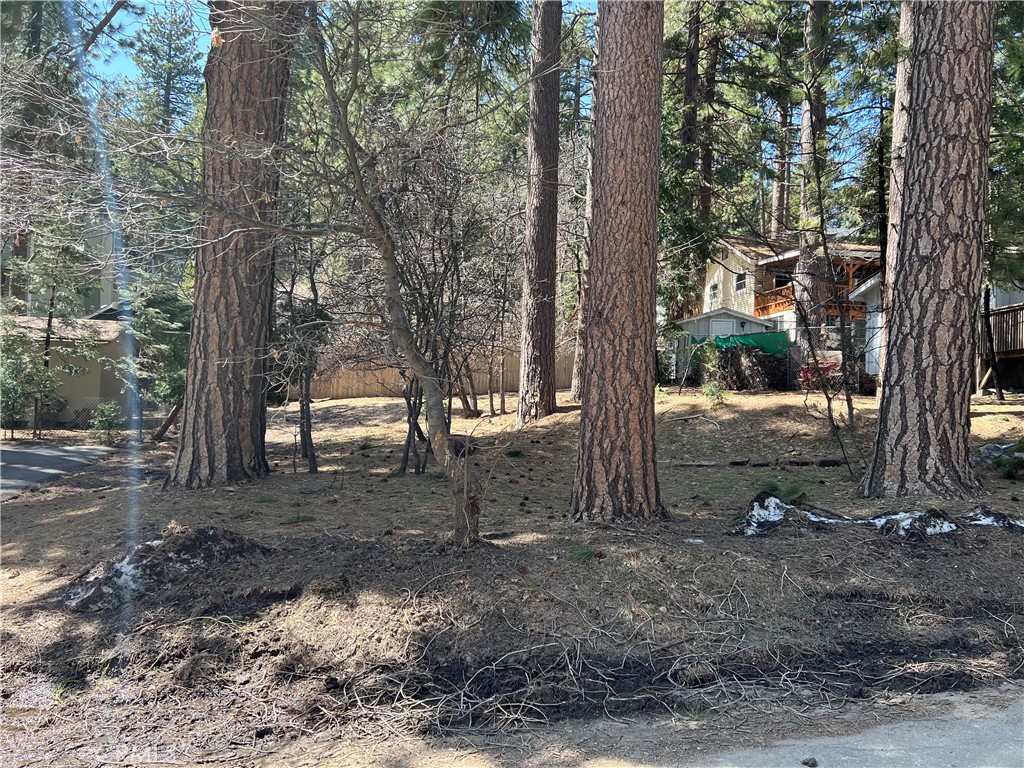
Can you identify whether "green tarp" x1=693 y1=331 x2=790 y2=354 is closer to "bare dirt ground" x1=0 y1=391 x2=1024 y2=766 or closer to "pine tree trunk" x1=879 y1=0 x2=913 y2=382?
"pine tree trunk" x1=879 y1=0 x2=913 y2=382

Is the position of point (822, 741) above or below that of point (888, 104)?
below

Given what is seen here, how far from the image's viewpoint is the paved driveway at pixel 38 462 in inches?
434

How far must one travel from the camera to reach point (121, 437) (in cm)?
1659

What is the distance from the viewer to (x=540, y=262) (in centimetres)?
1341

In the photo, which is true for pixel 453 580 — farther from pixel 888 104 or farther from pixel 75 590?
pixel 888 104

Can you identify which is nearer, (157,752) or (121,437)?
(157,752)

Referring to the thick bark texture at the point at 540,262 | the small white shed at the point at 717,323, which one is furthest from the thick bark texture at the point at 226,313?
the small white shed at the point at 717,323

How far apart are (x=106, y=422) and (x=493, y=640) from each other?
14.5 metres

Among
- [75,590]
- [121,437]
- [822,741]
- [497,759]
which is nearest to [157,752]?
[497,759]

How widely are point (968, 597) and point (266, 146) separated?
18.7 feet

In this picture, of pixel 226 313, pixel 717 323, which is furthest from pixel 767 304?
pixel 226 313

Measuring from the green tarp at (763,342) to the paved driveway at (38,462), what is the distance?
40.0 feet

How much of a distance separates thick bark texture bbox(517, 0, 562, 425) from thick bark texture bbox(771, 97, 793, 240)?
382 centimetres

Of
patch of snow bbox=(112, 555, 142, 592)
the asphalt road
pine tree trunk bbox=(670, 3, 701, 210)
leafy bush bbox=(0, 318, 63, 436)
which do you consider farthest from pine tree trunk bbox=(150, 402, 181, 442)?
the asphalt road
